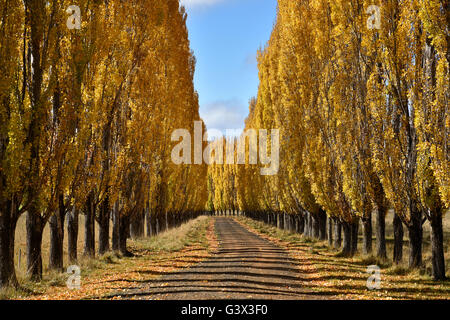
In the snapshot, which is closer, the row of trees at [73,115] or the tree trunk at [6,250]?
the tree trunk at [6,250]

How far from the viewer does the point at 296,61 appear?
1986cm

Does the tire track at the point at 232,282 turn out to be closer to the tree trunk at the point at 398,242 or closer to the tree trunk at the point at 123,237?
the tree trunk at the point at 398,242

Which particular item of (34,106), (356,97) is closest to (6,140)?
(34,106)

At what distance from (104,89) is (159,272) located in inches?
244

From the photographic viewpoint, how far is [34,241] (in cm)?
1000

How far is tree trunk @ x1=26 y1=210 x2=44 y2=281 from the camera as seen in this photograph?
9.83 m

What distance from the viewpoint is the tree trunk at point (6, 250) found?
8.25 metres

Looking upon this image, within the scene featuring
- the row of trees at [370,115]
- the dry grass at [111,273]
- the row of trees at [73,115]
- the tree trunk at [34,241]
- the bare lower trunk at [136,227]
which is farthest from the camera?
the bare lower trunk at [136,227]

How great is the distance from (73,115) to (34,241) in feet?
11.3

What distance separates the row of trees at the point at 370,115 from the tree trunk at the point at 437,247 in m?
0.02

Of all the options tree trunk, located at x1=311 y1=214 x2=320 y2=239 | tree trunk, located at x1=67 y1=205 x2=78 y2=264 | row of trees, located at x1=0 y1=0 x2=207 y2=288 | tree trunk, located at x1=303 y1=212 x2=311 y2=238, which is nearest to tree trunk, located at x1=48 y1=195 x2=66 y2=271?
row of trees, located at x1=0 y1=0 x2=207 y2=288

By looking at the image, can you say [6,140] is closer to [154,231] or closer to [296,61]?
[296,61]

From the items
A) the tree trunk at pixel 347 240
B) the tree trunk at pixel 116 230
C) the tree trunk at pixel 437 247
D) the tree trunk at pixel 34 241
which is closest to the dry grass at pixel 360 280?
the tree trunk at pixel 437 247

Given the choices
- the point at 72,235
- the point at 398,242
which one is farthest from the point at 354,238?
the point at 72,235
